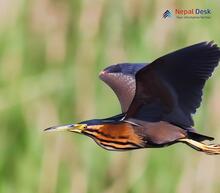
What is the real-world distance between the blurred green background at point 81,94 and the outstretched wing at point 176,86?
1.57ft

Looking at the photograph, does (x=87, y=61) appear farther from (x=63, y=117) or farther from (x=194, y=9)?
(x=194, y=9)

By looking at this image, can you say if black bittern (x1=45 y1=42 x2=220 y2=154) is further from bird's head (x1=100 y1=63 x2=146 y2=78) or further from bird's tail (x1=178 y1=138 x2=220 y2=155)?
bird's head (x1=100 y1=63 x2=146 y2=78)

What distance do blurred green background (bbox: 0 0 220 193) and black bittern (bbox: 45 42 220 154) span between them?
0.49m

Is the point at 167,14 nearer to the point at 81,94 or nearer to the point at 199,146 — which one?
the point at 81,94

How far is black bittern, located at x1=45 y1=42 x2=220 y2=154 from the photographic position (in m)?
1.49

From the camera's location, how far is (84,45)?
2211mm

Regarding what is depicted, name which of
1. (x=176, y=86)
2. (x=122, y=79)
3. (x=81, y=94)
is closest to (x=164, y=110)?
(x=176, y=86)

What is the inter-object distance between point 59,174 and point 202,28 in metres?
0.51

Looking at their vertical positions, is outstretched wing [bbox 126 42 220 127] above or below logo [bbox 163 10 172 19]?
below

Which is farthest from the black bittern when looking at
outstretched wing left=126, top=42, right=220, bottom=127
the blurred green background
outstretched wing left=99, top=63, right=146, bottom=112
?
the blurred green background

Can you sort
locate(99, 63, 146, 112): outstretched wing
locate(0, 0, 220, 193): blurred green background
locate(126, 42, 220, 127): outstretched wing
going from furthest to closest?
locate(0, 0, 220, 193): blurred green background → locate(99, 63, 146, 112): outstretched wing → locate(126, 42, 220, 127): outstretched wing

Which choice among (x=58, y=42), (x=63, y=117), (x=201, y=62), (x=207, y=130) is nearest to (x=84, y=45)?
(x=58, y=42)

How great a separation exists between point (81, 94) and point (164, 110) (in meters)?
0.58

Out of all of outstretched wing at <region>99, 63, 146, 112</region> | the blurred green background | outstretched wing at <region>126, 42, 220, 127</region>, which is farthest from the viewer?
the blurred green background
